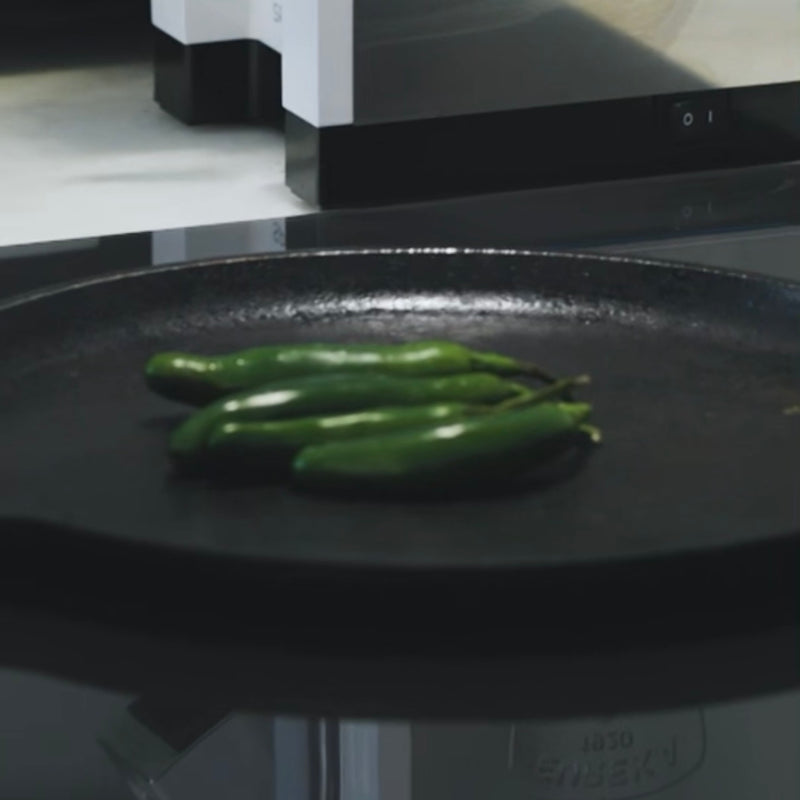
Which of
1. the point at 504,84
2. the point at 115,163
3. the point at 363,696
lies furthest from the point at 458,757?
the point at 115,163

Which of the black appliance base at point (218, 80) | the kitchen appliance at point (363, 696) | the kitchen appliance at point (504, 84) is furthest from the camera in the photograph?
the black appliance base at point (218, 80)

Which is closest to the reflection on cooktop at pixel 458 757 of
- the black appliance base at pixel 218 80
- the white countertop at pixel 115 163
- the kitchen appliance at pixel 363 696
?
the kitchen appliance at pixel 363 696

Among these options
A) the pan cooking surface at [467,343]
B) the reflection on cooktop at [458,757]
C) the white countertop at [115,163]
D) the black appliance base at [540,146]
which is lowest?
the white countertop at [115,163]

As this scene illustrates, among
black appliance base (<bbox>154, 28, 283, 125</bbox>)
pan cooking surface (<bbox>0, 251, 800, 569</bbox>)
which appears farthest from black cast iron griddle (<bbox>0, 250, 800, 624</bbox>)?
black appliance base (<bbox>154, 28, 283, 125</bbox>)

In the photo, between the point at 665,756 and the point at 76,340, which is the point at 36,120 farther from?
the point at 665,756

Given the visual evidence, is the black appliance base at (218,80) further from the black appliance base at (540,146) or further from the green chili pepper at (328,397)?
the green chili pepper at (328,397)

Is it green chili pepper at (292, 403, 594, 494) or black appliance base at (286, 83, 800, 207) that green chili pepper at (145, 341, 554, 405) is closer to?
green chili pepper at (292, 403, 594, 494)

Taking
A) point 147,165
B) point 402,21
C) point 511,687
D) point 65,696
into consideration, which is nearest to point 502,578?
point 511,687

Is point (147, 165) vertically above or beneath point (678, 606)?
beneath
